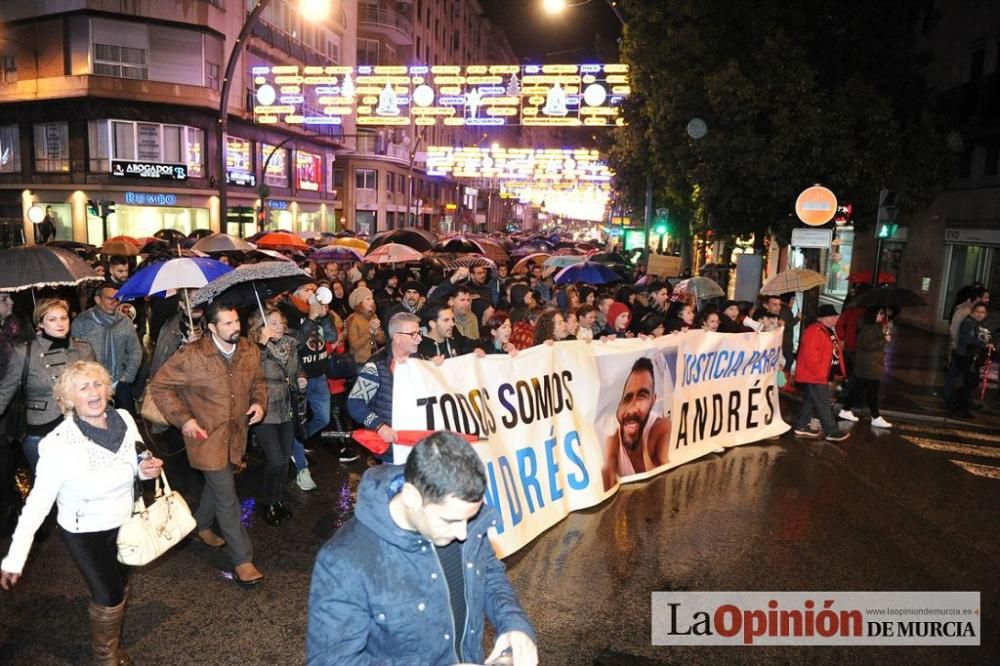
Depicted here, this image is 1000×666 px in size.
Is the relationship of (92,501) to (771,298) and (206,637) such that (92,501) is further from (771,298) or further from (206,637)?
(771,298)

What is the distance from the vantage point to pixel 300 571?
533 cm

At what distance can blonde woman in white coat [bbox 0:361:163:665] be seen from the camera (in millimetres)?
3486

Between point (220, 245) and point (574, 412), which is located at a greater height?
point (220, 245)

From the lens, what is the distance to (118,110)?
31.6 metres

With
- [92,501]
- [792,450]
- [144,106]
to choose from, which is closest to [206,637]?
[92,501]

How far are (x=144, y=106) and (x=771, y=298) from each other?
30.4m

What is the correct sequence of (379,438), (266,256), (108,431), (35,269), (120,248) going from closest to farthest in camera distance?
(108,431) < (379,438) < (35,269) < (266,256) < (120,248)

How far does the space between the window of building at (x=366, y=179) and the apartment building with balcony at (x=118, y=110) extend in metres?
20.8

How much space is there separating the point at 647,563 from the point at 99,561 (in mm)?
3812

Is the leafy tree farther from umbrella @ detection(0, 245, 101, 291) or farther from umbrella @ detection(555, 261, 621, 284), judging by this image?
umbrella @ detection(0, 245, 101, 291)

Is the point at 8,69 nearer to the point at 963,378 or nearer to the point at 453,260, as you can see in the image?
the point at 453,260

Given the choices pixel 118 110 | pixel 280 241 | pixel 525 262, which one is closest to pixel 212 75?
pixel 118 110

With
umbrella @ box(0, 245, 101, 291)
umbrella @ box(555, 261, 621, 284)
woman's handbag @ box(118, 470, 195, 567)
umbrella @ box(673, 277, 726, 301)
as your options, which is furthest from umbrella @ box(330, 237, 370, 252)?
woman's handbag @ box(118, 470, 195, 567)

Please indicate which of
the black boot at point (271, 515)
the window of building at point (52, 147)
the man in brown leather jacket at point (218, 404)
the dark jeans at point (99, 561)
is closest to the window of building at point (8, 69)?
the window of building at point (52, 147)
